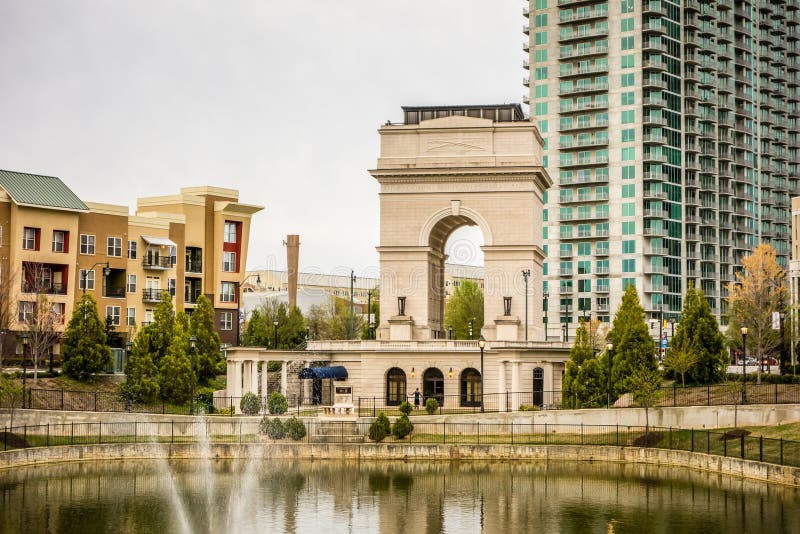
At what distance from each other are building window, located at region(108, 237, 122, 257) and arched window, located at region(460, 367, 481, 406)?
28029 mm

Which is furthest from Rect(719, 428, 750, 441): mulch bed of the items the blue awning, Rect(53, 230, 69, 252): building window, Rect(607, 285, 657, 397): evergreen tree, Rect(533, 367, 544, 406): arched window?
Rect(53, 230, 69, 252): building window

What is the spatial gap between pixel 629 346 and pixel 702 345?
14.7ft

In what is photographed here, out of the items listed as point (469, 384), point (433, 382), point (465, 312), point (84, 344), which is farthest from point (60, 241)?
point (465, 312)

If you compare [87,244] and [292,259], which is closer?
[87,244]

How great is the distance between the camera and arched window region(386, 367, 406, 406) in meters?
80.1

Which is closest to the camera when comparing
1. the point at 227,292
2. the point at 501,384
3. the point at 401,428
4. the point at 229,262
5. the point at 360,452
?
the point at 360,452

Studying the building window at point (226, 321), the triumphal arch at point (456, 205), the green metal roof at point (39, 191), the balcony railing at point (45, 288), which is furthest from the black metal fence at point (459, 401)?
the building window at point (226, 321)

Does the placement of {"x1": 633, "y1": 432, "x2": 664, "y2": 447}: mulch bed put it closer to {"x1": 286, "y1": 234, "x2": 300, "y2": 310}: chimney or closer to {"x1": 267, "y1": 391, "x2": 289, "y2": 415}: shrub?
{"x1": 267, "y1": 391, "x2": 289, "y2": 415}: shrub

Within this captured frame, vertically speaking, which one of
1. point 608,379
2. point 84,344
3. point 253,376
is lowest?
point 253,376

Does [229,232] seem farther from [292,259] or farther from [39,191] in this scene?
[292,259]

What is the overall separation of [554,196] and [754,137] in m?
31.3

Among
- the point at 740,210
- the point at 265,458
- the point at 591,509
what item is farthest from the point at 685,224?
the point at 591,509

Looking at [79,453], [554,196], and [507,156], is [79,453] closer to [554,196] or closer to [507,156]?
[507,156]

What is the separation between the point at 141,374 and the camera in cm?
7388
